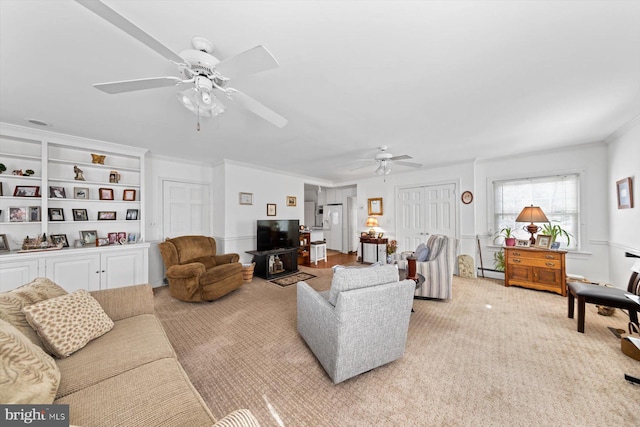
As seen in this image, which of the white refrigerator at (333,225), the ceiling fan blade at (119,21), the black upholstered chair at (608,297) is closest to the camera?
the ceiling fan blade at (119,21)

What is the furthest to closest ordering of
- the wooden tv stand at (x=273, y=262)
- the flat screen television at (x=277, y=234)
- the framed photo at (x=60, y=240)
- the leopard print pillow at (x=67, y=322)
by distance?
the flat screen television at (x=277, y=234) < the wooden tv stand at (x=273, y=262) < the framed photo at (x=60, y=240) < the leopard print pillow at (x=67, y=322)

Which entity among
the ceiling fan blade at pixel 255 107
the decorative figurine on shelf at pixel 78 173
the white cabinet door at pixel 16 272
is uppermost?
the ceiling fan blade at pixel 255 107

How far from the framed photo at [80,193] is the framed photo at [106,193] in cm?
16

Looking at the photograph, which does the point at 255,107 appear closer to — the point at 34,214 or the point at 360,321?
the point at 360,321

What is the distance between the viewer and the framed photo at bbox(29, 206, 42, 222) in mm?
3154

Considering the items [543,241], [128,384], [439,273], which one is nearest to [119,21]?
[128,384]

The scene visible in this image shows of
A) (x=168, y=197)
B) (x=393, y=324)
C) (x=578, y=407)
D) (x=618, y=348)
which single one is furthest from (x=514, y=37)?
(x=168, y=197)

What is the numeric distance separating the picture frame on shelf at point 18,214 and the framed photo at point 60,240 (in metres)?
0.36

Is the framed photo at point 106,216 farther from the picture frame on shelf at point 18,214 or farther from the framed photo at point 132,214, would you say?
the picture frame on shelf at point 18,214

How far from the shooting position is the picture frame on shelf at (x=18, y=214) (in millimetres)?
3033

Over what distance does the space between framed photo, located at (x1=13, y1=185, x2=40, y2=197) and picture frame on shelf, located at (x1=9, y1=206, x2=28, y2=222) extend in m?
0.19

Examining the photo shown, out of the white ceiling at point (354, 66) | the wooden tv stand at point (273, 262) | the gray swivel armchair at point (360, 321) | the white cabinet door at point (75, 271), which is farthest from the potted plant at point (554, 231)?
the white cabinet door at point (75, 271)

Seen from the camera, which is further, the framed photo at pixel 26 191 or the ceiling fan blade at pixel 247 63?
the framed photo at pixel 26 191

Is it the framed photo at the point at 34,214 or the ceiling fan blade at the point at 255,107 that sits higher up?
the ceiling fan blade at the point at 255,107
